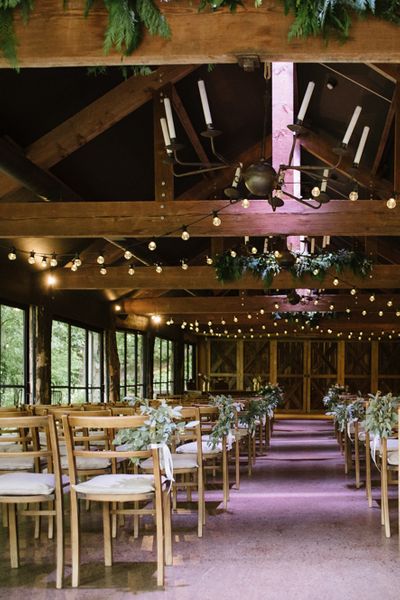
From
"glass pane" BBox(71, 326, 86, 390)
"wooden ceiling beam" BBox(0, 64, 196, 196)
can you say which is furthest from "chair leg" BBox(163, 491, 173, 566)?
"glass pane" BBox(71, 326, 86, 390)

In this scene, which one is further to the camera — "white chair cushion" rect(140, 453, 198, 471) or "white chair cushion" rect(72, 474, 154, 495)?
"white chair cushion" rect(140, 453, 198, 471)

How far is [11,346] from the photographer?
37.0ft

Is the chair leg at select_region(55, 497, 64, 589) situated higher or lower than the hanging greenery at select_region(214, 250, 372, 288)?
lower

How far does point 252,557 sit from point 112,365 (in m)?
11.8

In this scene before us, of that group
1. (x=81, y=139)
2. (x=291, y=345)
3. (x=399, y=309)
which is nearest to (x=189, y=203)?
(x=81, y=139)

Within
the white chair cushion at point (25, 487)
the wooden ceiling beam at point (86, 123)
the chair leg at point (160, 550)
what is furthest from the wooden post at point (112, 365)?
the chair leg at point (160, 550)

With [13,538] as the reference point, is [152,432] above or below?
above

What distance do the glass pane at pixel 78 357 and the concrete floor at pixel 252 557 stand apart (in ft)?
24.5

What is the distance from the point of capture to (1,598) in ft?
13.3

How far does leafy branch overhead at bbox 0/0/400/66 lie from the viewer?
3621mm

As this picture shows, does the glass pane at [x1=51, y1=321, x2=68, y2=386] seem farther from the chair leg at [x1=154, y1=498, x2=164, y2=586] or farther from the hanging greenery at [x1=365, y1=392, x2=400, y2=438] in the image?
the chair leg at [x1=154, y1=498, x2=164, y2=586]

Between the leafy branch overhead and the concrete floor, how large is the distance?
3068 mm

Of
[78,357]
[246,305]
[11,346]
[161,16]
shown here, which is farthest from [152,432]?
[246,305]

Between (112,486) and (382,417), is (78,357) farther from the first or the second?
(112,486)
